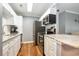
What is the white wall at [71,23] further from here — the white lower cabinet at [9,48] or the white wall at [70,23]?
the white lower cabinet at [9,48]

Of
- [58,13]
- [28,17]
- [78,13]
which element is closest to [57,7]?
[58,13]

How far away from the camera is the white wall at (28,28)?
553 centimetres

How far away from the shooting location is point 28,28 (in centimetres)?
560

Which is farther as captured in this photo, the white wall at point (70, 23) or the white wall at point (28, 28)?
the white wall at point (28, 28)

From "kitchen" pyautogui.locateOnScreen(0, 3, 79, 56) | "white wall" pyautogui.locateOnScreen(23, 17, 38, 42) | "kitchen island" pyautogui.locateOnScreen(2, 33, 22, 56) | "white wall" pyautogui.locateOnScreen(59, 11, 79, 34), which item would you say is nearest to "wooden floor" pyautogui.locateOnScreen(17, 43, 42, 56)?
"kitchen" pyautogui.locateOnScreen(0, 3, 79, 56)

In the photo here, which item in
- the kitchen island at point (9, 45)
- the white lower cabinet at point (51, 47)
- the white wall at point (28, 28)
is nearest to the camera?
the kitchen island at point (9, 45)

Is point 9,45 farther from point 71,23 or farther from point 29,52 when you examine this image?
point 71,23

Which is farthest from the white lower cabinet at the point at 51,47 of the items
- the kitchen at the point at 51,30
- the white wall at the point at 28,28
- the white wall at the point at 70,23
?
the white wall at the point at 28,28

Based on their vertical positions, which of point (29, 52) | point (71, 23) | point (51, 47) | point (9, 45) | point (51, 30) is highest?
point (71, 23)

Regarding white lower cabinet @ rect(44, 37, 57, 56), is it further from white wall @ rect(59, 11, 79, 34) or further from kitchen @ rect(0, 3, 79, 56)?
white wall @ rect(59, 11, 79, 34)

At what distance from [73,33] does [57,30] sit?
70 centimetres

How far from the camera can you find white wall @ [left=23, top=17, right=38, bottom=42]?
5527 millimetres

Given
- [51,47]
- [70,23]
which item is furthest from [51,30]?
[51,47]

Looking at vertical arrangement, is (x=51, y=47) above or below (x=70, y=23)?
below
